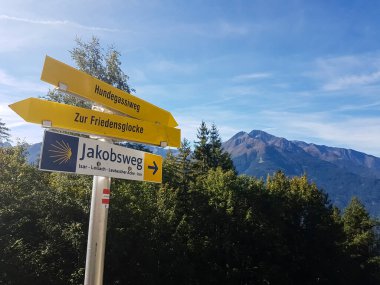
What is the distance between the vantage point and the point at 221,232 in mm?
29266

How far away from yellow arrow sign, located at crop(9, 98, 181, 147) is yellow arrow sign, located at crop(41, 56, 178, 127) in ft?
0.70

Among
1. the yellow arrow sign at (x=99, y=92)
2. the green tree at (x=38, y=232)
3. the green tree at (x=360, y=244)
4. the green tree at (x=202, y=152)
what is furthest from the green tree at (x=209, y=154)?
the yellow arrow sign at (x=99, y=92)

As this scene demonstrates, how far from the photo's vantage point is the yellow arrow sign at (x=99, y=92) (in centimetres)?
436

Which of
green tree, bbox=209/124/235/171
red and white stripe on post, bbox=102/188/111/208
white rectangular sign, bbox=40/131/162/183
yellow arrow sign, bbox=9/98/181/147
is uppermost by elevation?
green tree, bbox=209/124/235/171

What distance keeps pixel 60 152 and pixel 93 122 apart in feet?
2.22

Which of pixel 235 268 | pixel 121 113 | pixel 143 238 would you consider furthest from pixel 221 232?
pixel 121 113

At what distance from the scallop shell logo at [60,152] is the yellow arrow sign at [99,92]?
0.74m

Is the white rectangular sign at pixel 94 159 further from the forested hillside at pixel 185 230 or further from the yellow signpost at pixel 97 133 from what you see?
the forested hillside at pixel 185 230

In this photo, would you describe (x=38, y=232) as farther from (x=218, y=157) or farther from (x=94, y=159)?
(x=218, y=157)

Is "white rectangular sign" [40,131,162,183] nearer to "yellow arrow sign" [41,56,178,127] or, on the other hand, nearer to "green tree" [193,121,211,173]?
"yellow arrow sign" [41,56,178,127]

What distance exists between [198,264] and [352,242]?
2880 centimetres

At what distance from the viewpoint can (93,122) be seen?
4.64 metres

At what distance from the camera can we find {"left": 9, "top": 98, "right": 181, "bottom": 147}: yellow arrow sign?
410cm

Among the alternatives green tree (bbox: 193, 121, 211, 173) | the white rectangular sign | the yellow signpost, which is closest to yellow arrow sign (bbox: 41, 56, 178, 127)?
the yellow signpost
